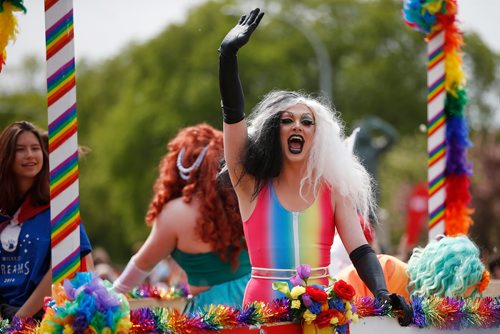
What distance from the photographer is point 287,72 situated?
3027 centimetres

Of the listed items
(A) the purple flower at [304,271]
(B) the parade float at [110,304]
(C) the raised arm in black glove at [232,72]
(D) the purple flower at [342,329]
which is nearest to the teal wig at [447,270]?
(B) the parade float at [110,304]

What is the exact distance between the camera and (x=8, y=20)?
14.4 ft

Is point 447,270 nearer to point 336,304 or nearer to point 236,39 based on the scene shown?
point 336,304

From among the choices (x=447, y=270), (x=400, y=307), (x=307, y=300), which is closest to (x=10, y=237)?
(x=307, y=300)

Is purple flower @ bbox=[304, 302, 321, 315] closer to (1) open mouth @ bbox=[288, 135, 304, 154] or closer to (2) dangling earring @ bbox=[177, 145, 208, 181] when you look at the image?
(1) open mouth @ bbox=[288, 135, 304, 154]

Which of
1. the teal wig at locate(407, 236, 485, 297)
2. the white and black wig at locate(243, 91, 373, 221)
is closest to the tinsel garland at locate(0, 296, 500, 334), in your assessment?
the teal wig at locate(407, 236, 485, 297)

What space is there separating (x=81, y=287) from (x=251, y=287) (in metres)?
1.14

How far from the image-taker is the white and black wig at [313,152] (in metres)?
4.27

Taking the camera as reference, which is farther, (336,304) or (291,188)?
(291,188)

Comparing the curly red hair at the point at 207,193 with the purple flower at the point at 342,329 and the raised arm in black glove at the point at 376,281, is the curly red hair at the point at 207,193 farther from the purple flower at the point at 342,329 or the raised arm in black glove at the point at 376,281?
the purple flower at the point at 342,329

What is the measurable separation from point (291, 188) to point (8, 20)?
4.98 ft

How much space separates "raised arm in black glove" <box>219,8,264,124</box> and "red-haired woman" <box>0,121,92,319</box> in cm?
118

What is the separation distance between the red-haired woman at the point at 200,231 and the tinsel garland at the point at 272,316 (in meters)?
1.42

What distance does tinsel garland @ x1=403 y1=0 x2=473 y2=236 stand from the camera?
20.5 ft
